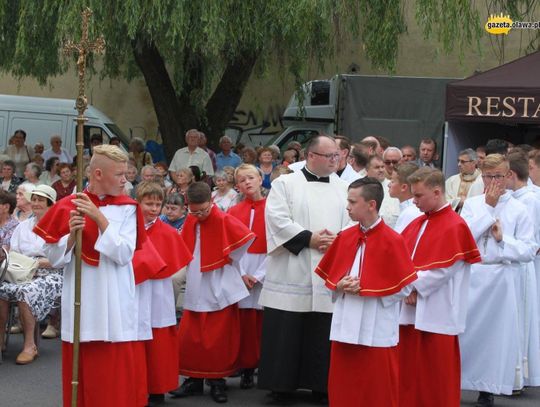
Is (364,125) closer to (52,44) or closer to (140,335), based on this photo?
(52,44)

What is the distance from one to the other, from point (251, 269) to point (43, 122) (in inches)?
449

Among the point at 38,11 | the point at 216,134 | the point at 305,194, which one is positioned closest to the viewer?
the point at 305,194

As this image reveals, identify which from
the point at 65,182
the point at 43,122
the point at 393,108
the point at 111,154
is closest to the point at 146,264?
the point at 111,154

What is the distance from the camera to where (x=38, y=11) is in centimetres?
1496

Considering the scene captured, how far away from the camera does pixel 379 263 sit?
7.06 m

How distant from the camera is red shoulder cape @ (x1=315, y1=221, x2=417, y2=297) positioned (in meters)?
7.03

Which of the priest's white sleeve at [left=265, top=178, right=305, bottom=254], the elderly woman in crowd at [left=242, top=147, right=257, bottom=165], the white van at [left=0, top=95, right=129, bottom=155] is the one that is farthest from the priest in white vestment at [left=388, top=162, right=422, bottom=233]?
the white van at [left=0, top=95, right=129, bottom=155]

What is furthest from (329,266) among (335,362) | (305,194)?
(305,194)

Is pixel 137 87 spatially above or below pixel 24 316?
above

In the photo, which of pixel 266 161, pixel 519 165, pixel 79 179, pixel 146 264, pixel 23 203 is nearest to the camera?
pixel 79 179

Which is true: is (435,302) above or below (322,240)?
below

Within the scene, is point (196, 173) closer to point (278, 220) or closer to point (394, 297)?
point (278, 220)

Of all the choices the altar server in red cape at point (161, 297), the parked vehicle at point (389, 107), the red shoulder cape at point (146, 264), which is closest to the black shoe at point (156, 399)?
the altar server in red cape at point (161, 297)

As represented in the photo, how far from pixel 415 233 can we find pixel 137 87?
18.5 metres
